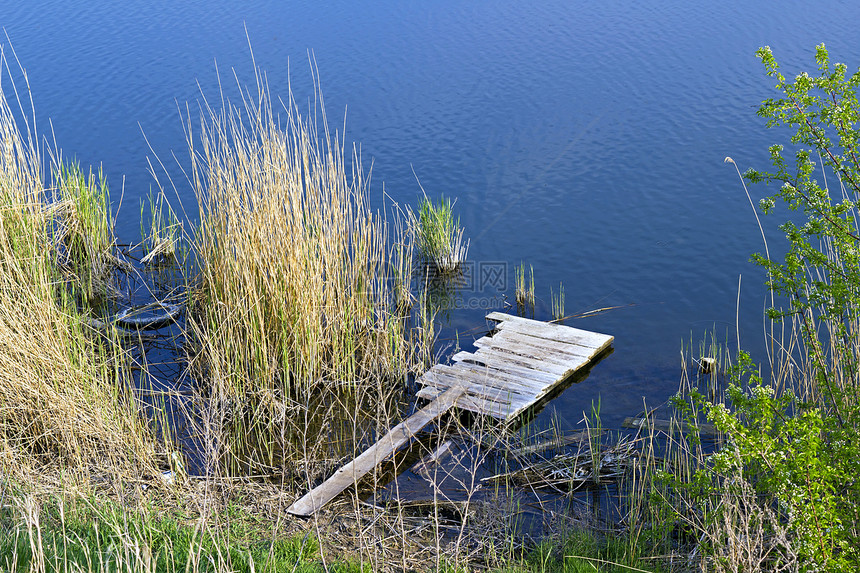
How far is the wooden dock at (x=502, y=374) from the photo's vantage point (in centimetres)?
Answer: 548

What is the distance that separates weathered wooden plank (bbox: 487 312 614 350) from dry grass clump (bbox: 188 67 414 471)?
52.4 inches

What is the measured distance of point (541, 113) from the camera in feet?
39.8

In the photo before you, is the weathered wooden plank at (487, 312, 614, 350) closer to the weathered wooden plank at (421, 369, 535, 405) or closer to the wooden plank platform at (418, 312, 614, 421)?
the wooden plank platform at (418, 312, 614, 421)

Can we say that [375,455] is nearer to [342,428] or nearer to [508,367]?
[342,428]

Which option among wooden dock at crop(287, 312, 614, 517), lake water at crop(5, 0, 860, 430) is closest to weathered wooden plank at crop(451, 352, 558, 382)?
wooden dock at crop(287, 312, 614, 517)

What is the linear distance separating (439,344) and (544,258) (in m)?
2.23

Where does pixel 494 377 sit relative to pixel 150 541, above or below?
below

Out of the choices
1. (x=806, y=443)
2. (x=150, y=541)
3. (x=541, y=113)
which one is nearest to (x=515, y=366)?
(x=806, y=443)

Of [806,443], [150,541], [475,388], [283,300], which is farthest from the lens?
[475,388]

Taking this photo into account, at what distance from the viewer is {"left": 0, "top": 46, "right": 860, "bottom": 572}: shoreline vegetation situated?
329 centimetres

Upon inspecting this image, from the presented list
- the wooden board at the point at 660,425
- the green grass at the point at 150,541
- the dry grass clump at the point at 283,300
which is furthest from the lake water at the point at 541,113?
the green grass at the point at 150,541

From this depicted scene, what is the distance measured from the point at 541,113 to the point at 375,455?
8581mm

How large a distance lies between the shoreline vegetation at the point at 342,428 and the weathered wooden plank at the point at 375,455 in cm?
12

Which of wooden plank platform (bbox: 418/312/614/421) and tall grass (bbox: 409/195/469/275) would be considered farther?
tall grass (bbox: 409/195/469/275)
